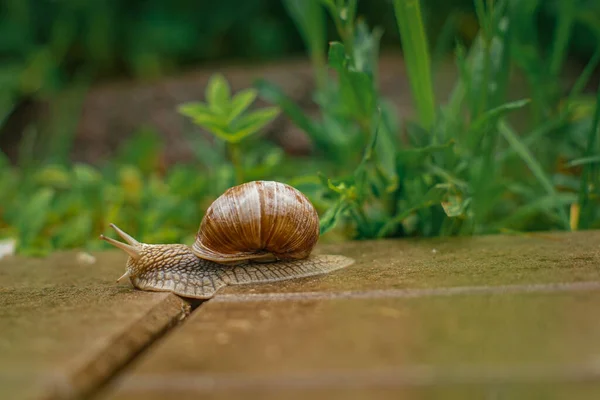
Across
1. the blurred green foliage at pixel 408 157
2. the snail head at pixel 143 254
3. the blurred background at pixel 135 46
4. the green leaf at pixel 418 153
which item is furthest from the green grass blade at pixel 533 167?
the blurred background at pixel 135 46

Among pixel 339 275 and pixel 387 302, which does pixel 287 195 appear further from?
pixel 387 302

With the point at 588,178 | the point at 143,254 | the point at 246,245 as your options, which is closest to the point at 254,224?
the point at 246,245

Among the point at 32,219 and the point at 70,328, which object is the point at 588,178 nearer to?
the point at 70,328

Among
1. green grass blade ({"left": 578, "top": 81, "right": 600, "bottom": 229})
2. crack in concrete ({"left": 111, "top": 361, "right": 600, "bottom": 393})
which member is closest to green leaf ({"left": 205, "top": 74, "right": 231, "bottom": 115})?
green grass blade ({"left": 578, "top": 81, "right": 600, "bottom": 229})

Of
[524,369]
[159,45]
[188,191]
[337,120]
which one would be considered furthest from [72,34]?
[524,369]

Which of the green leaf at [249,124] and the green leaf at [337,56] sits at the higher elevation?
the green leaf at [337,56]

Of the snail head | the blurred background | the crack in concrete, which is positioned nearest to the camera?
the crack in concrete

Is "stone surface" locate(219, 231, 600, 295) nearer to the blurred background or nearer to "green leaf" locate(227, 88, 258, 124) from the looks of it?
"green leaf" locate(227, 88, 258, 124)

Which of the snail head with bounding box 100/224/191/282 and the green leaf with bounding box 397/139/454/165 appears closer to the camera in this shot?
the snail head with bounding box 100/224/191/282

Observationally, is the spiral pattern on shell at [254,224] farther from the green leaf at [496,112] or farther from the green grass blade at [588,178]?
the green grass blade at [588,178]
